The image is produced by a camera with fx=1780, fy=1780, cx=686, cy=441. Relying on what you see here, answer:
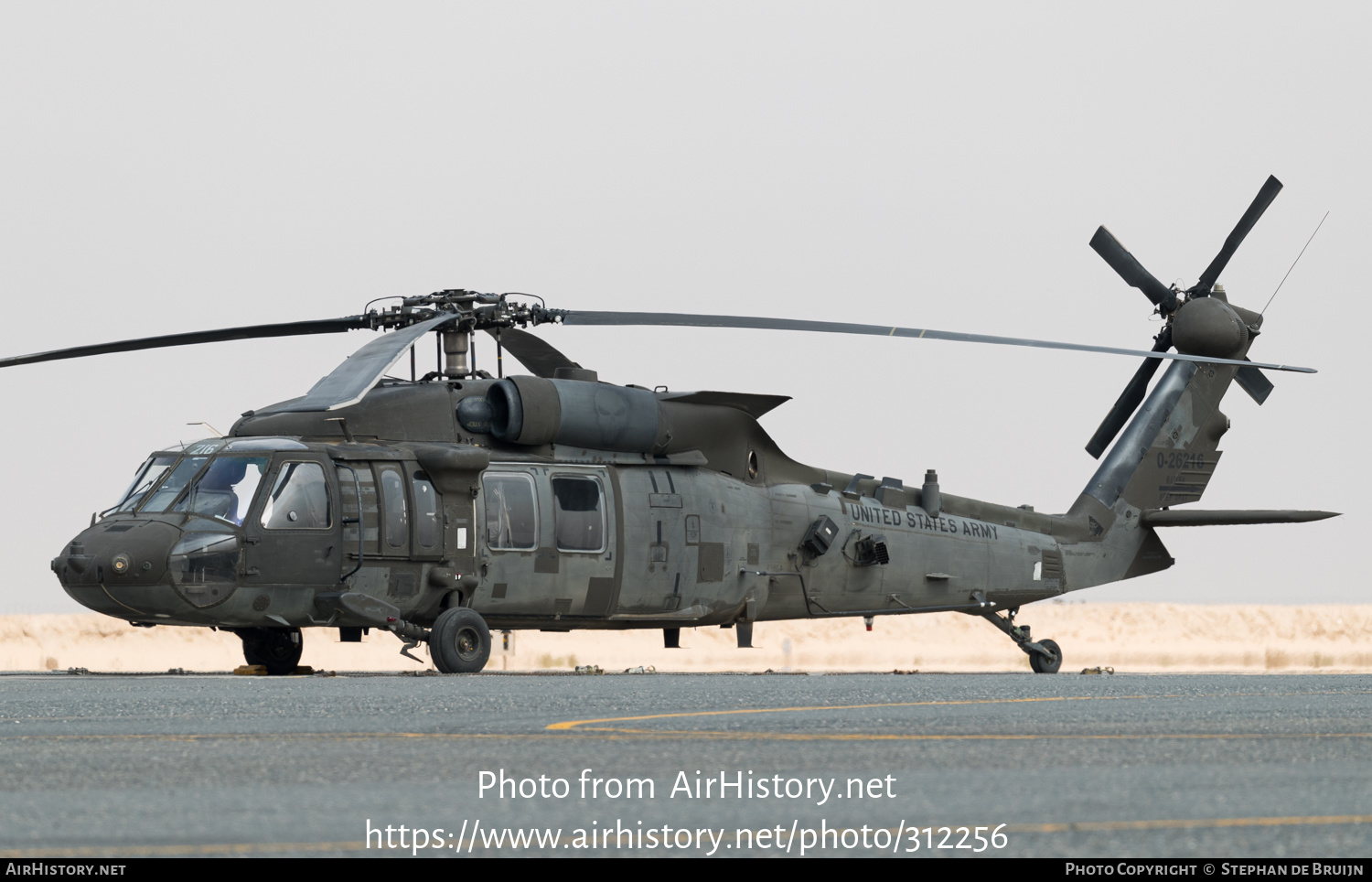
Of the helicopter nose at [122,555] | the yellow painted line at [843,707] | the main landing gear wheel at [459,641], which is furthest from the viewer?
the main landing gear wheel at [459,641]

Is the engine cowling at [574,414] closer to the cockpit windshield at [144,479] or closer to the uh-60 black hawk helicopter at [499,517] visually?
the uh-60 black hawk helicopter at [499,517]

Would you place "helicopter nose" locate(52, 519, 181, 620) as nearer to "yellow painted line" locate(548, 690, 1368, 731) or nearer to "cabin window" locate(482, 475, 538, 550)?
"cabin window" locate(482, 475, 538, 550)

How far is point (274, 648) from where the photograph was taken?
19.8 metres

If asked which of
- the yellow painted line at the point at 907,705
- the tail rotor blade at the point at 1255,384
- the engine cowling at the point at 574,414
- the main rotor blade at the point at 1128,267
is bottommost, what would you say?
the yellow painted line at the point at 907,705

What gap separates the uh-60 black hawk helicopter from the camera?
57.0 ft

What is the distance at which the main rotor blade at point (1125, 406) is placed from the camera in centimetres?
2719

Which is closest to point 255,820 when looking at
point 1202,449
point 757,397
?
point 757,397

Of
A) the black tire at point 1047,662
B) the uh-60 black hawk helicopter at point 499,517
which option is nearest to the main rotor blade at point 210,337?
the uh-60 black hawk helicopter at point 499,517

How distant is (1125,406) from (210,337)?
47.3ft

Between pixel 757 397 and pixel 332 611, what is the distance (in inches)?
227

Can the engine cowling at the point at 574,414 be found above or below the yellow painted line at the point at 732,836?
above

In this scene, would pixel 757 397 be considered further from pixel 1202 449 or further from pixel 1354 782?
pixel 1354 782

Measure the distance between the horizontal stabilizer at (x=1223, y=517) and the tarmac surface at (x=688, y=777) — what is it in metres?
14.2

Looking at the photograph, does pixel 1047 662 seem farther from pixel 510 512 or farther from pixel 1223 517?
pixel 510 512
